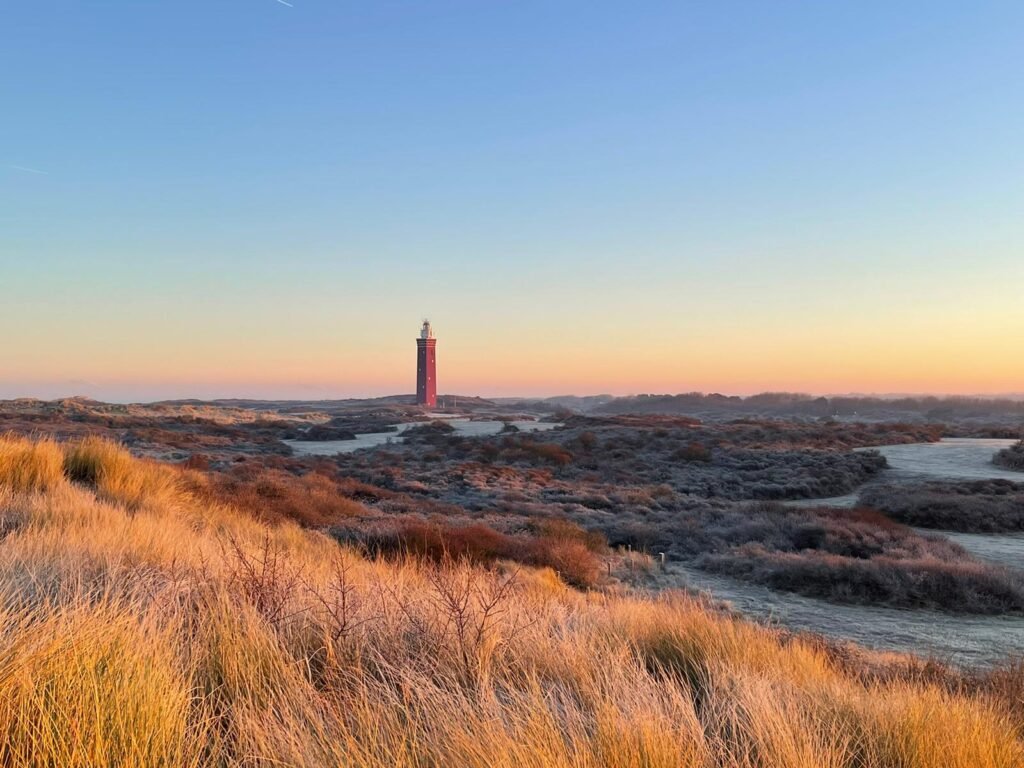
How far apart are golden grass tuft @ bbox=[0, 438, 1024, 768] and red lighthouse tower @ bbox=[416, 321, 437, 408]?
8021 cm

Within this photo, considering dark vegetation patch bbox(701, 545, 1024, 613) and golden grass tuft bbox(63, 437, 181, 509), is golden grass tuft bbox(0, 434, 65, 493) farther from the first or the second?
dark vegetation patch bbox(701, 545, 1024, 613)

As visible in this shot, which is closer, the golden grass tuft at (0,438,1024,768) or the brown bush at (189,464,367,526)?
the golden grass tuft at (0,438,1024,768)

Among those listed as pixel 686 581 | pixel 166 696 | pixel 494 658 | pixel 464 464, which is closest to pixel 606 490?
pixel 464 464

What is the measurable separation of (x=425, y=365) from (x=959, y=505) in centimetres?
7300

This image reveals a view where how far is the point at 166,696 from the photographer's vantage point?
224 centimetres

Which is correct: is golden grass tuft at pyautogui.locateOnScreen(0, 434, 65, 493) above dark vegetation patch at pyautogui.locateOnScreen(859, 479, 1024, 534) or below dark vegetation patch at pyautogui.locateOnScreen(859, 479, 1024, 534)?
above

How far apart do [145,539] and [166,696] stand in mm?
3860

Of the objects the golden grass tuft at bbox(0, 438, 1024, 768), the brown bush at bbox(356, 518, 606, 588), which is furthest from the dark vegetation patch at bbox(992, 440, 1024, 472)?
the golden grass tuft at bbox(0, 438, 1024, 768)

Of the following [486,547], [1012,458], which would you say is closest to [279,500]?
[486,547]

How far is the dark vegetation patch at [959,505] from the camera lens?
15.5 metres

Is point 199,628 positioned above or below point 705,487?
above

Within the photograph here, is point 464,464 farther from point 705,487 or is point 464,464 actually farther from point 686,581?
point 686,581

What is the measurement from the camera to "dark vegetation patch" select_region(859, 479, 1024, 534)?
50.8 feet

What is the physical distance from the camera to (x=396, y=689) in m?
2.85
